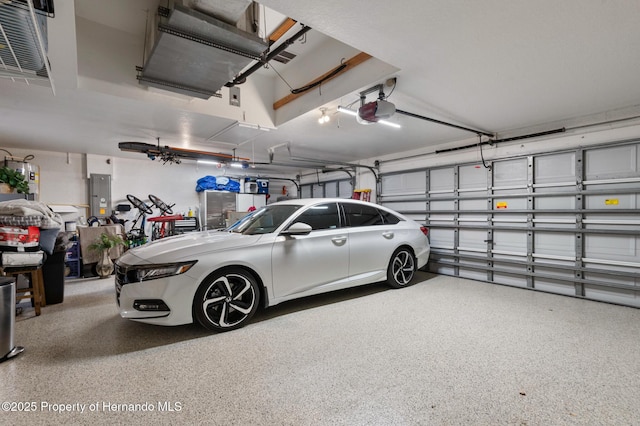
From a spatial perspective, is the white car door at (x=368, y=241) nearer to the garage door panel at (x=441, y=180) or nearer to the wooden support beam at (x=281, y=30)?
the garage door panel at (x=441, y=180)

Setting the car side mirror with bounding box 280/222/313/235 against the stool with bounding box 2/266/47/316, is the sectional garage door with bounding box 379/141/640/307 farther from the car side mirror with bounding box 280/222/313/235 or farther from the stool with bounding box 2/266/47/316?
the stool with bounding box 2/266/47/316

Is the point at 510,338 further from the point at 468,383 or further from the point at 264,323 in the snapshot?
the point at 264,323

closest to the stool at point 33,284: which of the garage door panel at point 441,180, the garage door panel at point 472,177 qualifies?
the garage door panel at point 441,180

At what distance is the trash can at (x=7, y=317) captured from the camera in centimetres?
214

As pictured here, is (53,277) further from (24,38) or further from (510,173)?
(510,173)

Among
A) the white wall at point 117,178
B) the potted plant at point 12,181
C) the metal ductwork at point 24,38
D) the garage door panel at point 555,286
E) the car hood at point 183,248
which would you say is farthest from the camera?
the white wall at point 117,178

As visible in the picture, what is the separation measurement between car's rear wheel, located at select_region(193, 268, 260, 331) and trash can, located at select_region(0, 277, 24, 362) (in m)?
1.33

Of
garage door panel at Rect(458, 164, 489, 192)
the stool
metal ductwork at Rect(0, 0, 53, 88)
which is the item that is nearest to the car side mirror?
metal ductwork at Rect(0, 0, 53, 88)

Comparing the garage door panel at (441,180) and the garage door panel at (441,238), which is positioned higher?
the garage door panel at (441,180)

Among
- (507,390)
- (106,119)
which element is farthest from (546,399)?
(106,119)

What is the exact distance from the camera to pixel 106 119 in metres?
4.11

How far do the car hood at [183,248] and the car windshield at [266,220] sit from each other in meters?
0.24

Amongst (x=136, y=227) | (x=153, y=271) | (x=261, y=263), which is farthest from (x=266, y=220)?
(x=136, y=227)

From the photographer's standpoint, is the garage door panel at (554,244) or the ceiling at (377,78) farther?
the garage door panel at (554,244)
